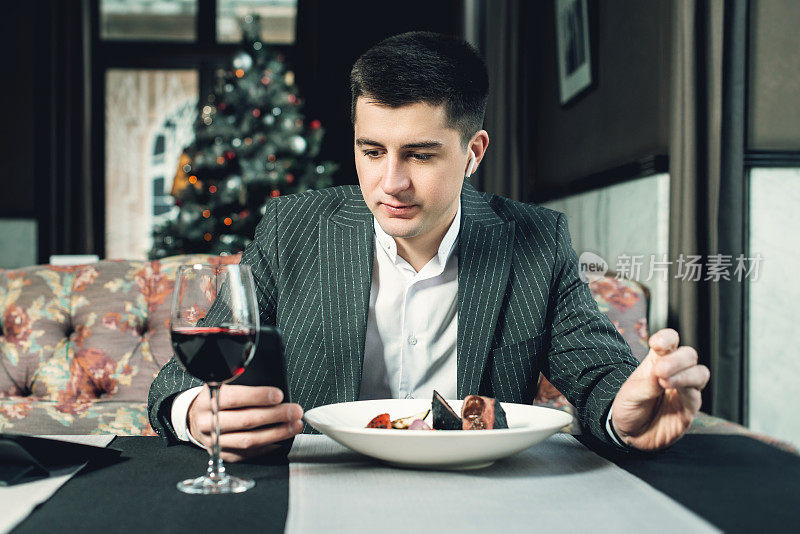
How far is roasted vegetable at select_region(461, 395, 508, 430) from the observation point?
2.93 ft

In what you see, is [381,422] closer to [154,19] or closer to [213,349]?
[213,349]

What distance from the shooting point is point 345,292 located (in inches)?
57.6

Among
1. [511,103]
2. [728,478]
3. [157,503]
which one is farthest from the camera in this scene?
[511,103]

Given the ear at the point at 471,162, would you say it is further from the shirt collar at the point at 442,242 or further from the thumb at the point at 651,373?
the thumb at the point at 651,373

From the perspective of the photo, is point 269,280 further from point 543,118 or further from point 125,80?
point 125,80

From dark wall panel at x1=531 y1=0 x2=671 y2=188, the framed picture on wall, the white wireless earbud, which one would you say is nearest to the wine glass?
the white wireless earbud

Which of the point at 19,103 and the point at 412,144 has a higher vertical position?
the point at 19,103

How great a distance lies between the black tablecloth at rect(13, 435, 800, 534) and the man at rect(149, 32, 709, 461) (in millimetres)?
190

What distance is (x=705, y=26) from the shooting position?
2.51 metres

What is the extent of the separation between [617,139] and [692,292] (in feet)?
3.18

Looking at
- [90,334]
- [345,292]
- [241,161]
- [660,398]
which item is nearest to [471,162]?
[345,292]

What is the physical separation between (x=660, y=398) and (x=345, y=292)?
0.65 metres

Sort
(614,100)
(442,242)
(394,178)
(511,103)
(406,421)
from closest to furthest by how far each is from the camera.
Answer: (406,421)
(394,178)
(442,242)
(614,100)
(511,103)

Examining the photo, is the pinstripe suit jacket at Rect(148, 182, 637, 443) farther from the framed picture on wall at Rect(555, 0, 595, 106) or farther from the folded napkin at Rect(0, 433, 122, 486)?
the framed picture on wall at Rect(555, 0, 595, 106)
